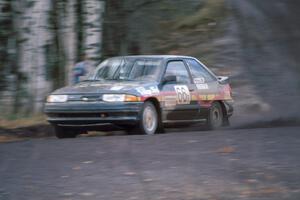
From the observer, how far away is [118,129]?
12.0 metres

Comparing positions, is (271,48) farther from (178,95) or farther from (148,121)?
(178,95)

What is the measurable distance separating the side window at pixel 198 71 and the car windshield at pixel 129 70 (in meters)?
0.86

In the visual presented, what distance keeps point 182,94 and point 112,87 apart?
156cm

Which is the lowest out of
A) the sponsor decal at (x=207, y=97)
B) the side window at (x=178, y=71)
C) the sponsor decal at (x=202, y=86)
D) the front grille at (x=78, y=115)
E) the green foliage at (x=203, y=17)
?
the front grille at (x=78, y=115)

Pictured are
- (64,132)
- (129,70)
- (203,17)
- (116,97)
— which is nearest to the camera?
(116,97)

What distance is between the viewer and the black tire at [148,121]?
38.2ft

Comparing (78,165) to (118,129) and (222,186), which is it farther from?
(118,129)

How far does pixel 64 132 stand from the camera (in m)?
12.2

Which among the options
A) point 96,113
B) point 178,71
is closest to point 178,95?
point 178,71

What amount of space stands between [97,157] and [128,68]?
166 inches

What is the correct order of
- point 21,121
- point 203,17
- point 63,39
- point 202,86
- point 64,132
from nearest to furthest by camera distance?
point 64,132 → point 202,86 → point 21,121 → point 63,39 → point 203,17

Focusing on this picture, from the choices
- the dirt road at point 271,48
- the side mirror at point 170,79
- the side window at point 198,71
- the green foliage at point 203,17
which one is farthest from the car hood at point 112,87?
the green foliage at point 203,17

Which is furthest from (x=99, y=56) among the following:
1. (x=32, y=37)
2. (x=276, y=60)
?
(x=276, y=60)

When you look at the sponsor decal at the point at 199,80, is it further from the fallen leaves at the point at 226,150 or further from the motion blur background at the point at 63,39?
the fallen leaves at the point at 226,150
